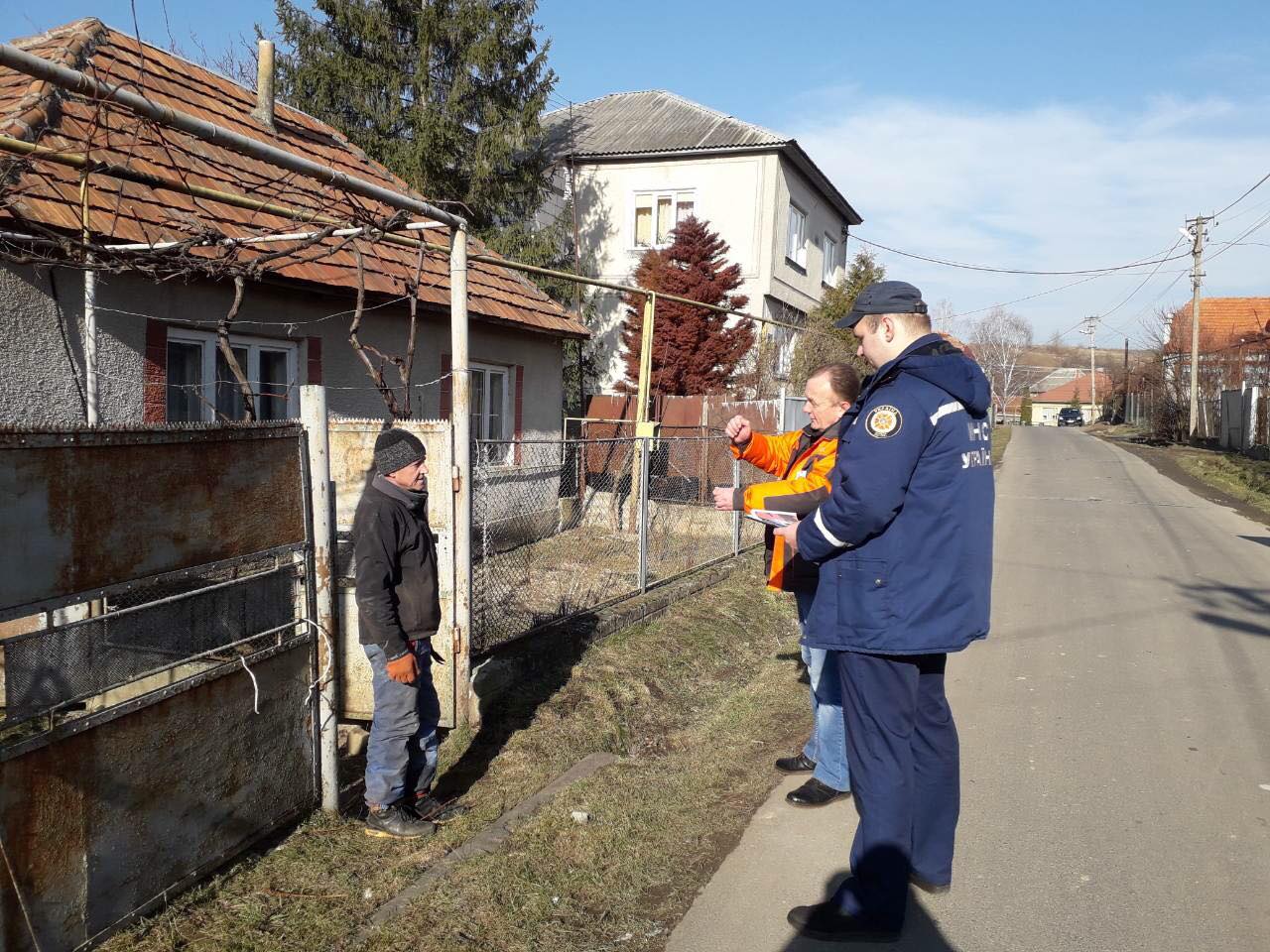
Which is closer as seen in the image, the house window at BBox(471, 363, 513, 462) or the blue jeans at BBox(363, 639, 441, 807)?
the blue jeans at BBox(363, 639, 441, 807)

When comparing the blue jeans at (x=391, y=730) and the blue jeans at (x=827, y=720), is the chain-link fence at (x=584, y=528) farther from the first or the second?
the blue jeans at (x=827, y=720)

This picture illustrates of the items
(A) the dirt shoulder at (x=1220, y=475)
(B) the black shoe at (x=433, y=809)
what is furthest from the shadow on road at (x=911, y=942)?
(A) the dirt shoulder at (x=1220, y=475)

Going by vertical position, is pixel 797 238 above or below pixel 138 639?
above

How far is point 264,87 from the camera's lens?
32.8 ft

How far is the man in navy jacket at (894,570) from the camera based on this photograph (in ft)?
10.4

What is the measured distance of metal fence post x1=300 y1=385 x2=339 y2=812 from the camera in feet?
13.1

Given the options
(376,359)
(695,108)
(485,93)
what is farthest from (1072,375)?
(376,359)

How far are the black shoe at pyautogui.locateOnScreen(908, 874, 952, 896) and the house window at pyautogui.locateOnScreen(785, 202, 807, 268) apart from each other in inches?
826

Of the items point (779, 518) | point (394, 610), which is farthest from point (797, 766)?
point (394, 610)

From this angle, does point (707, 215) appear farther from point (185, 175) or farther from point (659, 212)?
point (185, 175)

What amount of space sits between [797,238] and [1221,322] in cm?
3069

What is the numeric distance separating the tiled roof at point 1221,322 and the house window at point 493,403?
102 ft

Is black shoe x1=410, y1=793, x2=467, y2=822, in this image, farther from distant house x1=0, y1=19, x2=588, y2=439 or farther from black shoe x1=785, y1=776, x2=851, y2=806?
distant house x1=0, y1=19, x2=588, y2=439

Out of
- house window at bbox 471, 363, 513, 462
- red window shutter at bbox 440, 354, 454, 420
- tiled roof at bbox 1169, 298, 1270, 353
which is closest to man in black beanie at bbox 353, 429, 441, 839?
red window shutter at bbox 440, 354, 454, 420
